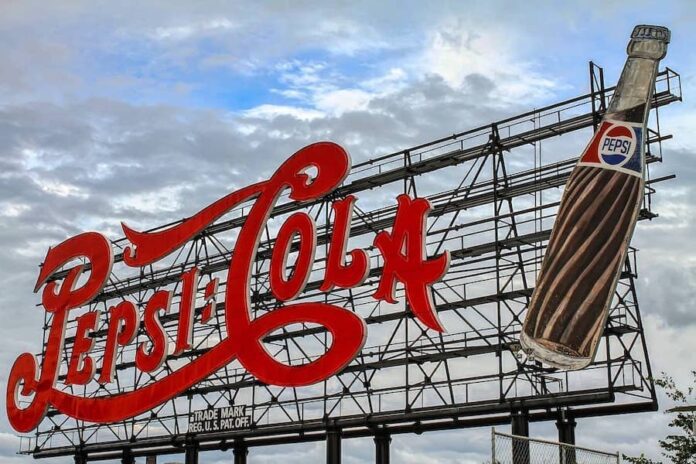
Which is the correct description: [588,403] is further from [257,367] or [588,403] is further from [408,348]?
[257,367]

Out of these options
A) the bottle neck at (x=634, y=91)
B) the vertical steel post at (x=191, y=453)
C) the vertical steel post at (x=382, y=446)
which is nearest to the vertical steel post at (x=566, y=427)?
the vertical steel post at (x=382, y=446)

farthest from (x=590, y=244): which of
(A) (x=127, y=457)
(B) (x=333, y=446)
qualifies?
(A) (x=127, y=457)

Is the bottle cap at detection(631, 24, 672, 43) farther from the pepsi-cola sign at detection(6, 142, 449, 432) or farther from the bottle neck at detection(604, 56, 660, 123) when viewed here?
the pepsi-cola sign at detection(6, 142, 449, 432)

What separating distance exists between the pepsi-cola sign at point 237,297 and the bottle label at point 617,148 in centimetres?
508

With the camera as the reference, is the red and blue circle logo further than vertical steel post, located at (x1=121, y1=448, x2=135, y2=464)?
No

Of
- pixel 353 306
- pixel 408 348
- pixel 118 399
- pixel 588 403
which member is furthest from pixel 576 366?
pixel 118 399

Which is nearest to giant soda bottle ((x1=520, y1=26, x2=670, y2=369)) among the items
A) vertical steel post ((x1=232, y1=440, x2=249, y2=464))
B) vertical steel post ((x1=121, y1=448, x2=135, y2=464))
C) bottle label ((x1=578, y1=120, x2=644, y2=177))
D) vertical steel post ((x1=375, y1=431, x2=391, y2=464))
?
bottle label ((x1=578, y1=120, x2=644, y2=177))

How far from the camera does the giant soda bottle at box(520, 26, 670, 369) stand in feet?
95.4

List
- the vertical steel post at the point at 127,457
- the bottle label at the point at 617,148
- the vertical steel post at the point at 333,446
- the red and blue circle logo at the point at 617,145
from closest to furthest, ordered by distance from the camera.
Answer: the bottle label at the point at 617,148
the red and blue circle logo at the point at 617,145
the vertical steel post at the point at 333,446
the vertical steel post at the point at 127,457

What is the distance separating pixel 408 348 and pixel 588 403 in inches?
252

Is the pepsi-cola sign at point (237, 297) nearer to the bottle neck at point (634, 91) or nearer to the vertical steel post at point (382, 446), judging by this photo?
the vertical steel post at point (382, 446)

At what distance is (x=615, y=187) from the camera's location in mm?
29297

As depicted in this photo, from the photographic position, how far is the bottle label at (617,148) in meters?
29.3

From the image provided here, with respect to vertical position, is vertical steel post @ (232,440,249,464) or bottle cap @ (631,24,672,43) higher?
bottle cap @ (631,24,672,43)
